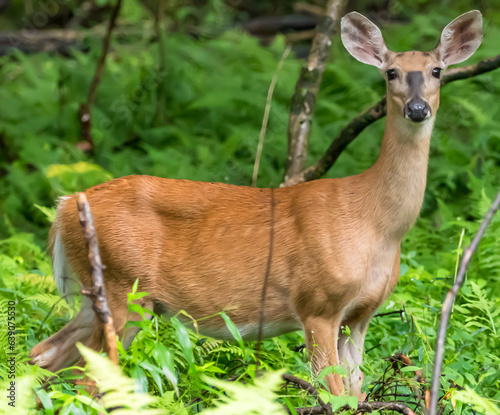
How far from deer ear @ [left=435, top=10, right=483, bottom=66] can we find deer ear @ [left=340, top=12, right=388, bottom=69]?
397 millimetres

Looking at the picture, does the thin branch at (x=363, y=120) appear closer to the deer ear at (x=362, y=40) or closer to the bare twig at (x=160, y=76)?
the deer ear at (x=362, y=40)

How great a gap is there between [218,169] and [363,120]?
8.75 ft

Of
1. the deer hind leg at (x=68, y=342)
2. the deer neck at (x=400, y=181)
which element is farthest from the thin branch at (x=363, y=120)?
the deer hind leg at (x=68, y=342)

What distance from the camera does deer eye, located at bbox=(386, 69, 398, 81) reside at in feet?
13.9

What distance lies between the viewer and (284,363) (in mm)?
4531

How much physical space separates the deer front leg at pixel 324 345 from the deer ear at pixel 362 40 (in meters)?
1.72

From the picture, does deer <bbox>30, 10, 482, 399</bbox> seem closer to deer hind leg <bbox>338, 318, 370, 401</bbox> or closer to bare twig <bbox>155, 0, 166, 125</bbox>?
deer hind leg <bbox>338, 318, 370, 401</bbox>

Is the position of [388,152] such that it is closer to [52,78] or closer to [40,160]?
[40,160]

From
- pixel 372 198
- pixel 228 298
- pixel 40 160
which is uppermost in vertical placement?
pixel 372 198

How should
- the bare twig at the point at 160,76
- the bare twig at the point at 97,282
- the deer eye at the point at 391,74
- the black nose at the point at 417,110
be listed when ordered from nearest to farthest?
the bare twig at the point at 97,282, the black nose at the point at 417,110, the deer eye at the point at 391,74, the bare twig at the point at 160,76

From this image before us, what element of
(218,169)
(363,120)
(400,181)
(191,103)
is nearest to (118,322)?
(400,181)

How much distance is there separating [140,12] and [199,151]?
188 inches

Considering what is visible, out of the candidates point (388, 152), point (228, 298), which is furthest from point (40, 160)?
point (388, 152)

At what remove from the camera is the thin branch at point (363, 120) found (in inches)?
216
